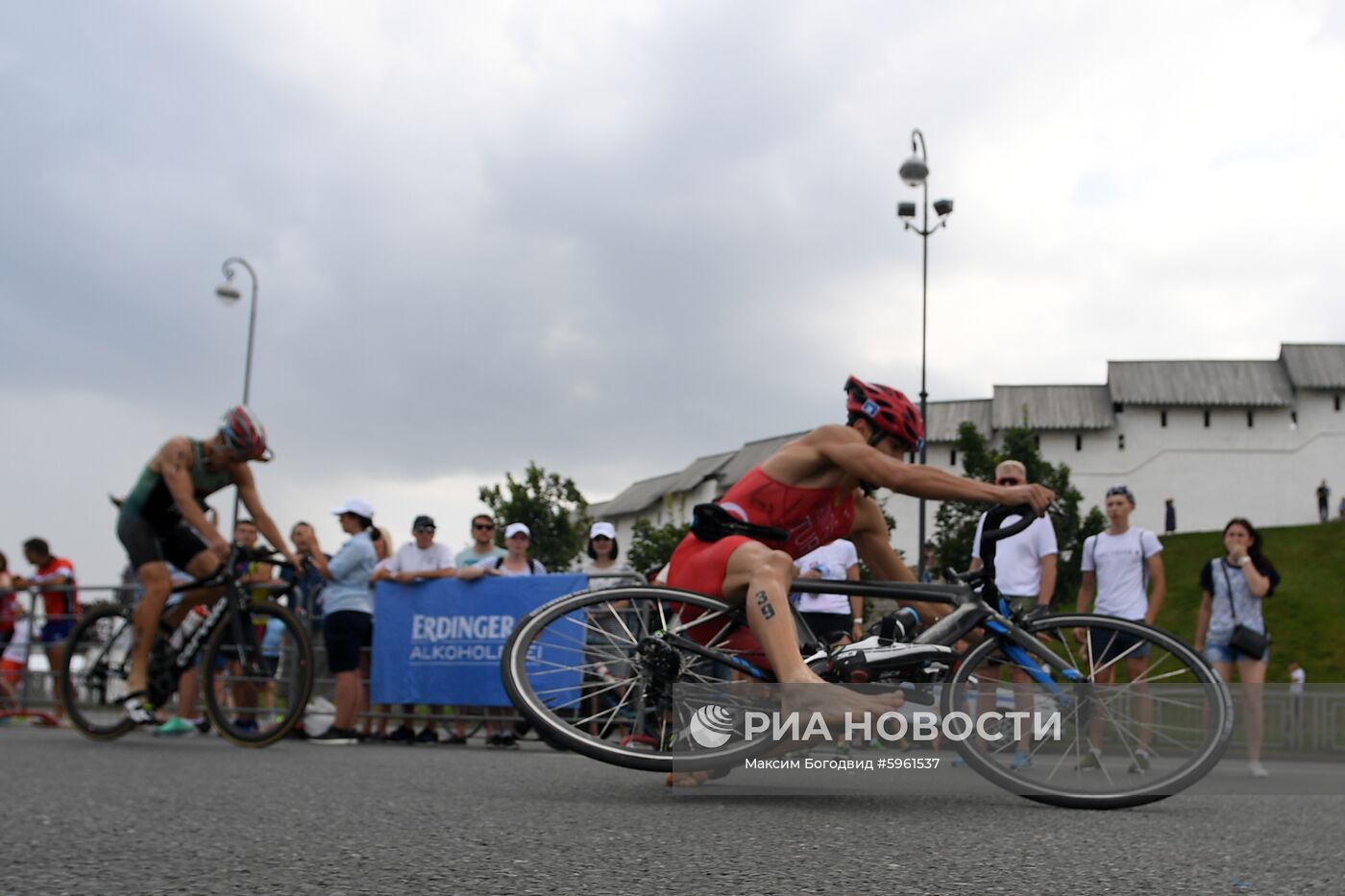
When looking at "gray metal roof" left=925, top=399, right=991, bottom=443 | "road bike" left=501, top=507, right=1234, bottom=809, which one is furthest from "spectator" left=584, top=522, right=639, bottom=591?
"gray metal roof" left=925, top=399, right=991, bottom=443

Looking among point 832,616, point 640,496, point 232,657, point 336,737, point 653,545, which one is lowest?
point 336,737

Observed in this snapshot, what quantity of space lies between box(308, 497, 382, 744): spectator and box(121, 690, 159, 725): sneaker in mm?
1623

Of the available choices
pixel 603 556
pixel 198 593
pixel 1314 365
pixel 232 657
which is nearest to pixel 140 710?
pixel 232 657

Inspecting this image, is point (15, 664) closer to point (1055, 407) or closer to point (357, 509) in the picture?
point (357, 509)

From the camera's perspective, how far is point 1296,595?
5591 centimetres

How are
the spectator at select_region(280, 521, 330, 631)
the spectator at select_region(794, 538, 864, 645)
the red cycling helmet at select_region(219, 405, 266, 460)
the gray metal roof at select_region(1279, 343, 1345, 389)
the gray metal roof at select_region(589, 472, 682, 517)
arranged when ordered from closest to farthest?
the spectator at select_region(794, 538, 864, 645) → the red cycling helmet at select_region(219, 405, 266, 460) → the spectator at select_region(280, 521, 330, 631) → the gray metal roof at select_region(1279, 343, 1345, 389) → the gray metal roof at select_region(589, 472, 682, 517)

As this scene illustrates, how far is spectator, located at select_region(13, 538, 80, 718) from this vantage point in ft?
38.1

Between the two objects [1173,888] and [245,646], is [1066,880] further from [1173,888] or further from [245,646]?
[245,646]

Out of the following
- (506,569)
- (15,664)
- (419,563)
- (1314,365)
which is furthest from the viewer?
(1314,365)

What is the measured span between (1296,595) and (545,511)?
30.1 m

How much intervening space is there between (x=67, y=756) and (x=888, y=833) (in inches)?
195

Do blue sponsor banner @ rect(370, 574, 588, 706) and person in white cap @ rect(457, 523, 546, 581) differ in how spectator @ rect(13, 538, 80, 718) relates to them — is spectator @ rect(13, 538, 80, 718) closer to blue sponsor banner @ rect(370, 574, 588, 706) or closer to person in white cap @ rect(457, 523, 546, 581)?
blue sponsor banner @ rect(370, 574, 588, 706)

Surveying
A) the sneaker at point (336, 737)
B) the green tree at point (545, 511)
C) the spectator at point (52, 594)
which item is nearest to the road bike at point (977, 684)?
the sneaker at point (336, 737)

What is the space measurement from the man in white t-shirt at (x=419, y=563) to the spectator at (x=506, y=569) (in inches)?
10.4
